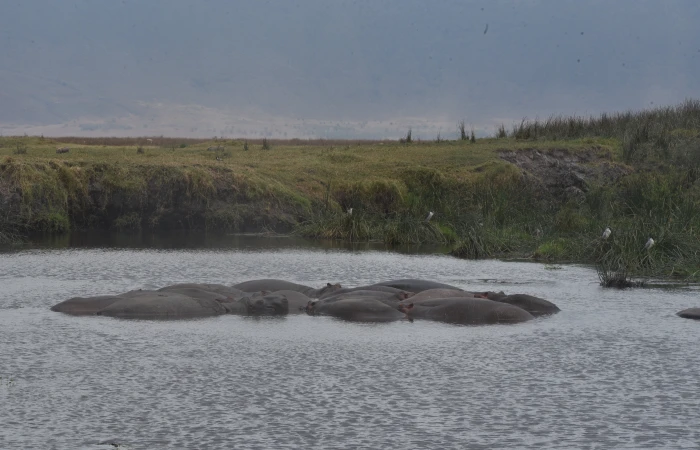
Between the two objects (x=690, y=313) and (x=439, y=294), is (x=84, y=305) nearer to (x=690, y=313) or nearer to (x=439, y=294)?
(x=439, y=294)

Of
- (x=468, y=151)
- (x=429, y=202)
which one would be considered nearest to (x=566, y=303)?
(x=429, y=202)

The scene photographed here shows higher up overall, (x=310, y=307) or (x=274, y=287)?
(x=274, y=287)

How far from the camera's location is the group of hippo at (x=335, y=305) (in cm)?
1470

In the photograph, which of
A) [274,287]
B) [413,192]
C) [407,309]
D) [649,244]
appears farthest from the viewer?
[413,192]

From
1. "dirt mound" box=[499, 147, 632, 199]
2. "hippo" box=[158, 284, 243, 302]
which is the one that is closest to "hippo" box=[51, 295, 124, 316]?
"hippo" box=[158, 284, 243, 302]

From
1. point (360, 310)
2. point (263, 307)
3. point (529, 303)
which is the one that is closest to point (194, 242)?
point (263, 307)

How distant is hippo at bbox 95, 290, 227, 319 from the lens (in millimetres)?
14672

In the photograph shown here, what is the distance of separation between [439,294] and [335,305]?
1.71 meters

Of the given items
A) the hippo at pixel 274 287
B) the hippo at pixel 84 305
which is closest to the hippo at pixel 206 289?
the hippo at pixel 274 287

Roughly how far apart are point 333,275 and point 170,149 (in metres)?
20.0

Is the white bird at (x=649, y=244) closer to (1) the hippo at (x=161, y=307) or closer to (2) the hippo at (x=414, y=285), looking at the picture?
(2) the hippo at (x=414, y=285)

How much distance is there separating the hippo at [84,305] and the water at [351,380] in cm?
26

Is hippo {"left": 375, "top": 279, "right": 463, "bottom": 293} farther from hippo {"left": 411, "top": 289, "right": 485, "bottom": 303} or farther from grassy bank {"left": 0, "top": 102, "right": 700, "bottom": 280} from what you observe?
grassy bank {"left": 0, "top": 102, "right": 700, "bottom": 280}

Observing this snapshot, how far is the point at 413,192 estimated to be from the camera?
33.1m
